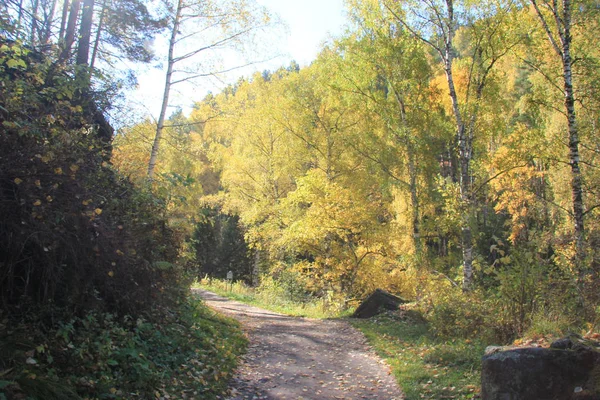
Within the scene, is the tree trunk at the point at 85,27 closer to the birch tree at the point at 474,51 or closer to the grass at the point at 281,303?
the birch tree at the point at 474,51

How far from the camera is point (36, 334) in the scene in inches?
152

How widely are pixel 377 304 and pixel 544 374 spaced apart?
874 centimetres

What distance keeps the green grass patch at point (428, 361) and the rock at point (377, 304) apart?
2.30m

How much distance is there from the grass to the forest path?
3.83 m

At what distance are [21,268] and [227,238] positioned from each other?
26.3 meters

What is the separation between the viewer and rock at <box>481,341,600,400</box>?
4.36 meters

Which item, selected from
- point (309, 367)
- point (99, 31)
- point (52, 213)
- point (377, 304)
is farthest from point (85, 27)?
point (377, 304)

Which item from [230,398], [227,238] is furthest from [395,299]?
[227,238]

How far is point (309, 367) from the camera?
7332 mm

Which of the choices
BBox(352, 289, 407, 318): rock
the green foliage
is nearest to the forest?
BBox(352, 289, 407, 318): rock

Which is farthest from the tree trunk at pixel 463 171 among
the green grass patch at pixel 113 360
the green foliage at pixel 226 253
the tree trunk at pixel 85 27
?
the green foliage at pixel 226 253

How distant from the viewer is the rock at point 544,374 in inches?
172

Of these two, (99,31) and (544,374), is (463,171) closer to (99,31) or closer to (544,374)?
A: (544,374)

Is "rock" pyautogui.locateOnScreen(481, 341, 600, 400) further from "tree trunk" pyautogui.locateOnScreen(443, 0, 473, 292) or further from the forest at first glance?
"tree trunk" pyautogui.locateOnScreen(443, 0, 473, 292)
